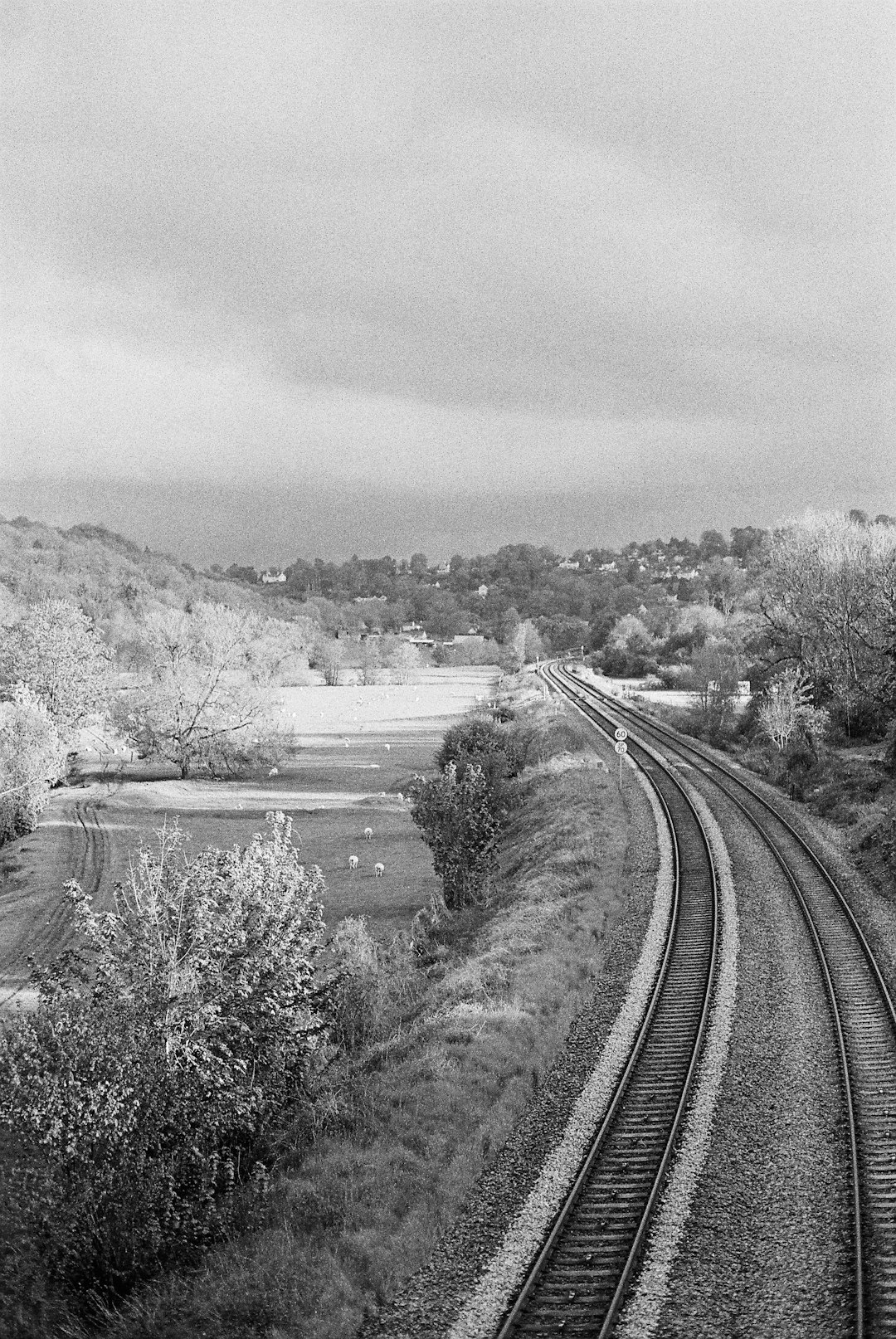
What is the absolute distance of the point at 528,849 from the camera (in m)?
37.4

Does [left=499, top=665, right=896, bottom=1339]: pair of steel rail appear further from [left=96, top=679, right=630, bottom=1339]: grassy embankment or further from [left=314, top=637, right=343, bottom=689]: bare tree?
[left=314, top=637, right=343, bottom=689]: bare tree

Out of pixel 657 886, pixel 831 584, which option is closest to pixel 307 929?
pixel 657 886

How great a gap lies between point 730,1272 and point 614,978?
33.5 feet

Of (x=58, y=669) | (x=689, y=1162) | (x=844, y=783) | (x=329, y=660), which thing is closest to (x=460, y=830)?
(x=844, y=783)

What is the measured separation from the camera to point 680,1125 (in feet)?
48.5

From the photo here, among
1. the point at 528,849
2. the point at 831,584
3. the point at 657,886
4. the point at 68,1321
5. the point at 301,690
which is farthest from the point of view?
the point at 301,690

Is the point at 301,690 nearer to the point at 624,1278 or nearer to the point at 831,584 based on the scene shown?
the point at 831,584

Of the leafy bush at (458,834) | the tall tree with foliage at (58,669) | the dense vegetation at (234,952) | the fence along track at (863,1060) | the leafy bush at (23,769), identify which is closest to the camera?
the fence along track at (863,1060)

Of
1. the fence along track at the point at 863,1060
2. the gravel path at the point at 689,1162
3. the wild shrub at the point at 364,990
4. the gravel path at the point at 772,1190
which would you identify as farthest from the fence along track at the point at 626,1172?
the wild shrub at the point at 364,990

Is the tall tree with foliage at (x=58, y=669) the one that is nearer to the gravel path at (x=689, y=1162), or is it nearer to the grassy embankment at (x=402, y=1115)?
the grassy embankment at (x=402, y=1115)

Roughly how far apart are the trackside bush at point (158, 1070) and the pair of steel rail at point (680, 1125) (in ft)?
15.3

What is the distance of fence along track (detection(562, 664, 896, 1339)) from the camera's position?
36.9 feet

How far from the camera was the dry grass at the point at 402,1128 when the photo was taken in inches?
437

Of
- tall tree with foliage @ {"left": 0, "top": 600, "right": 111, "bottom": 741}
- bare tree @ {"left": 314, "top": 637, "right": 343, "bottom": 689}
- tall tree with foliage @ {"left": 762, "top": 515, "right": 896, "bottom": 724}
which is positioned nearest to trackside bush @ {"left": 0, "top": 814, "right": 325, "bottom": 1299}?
tall tree with foliage @ {"left": 762, "top": 515, "right": 896, "bottom": 724}
